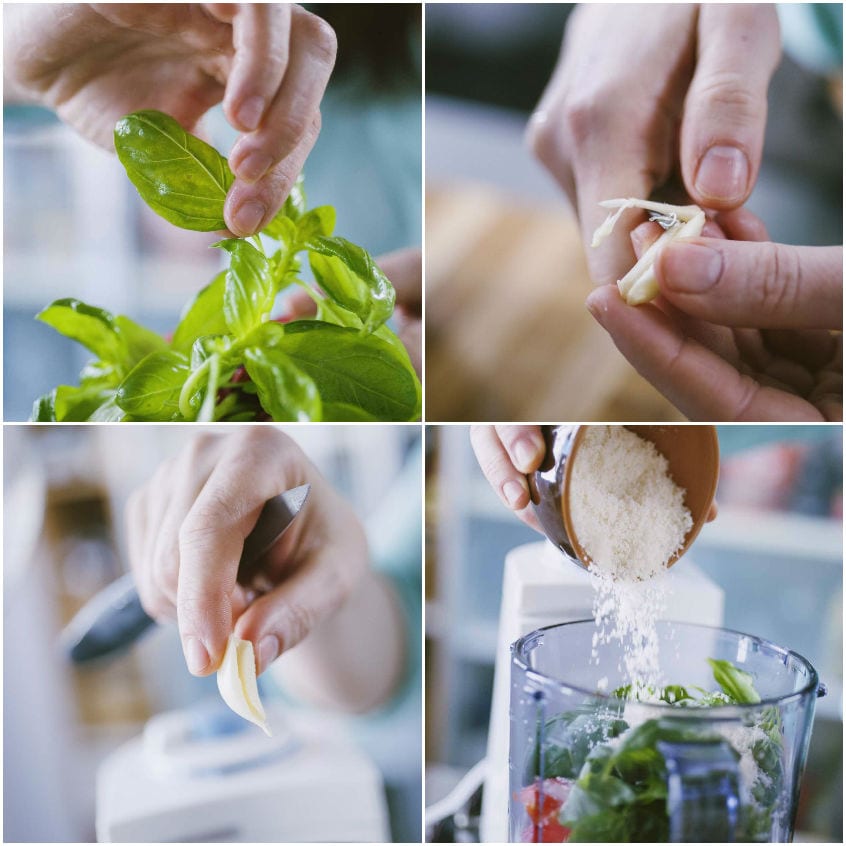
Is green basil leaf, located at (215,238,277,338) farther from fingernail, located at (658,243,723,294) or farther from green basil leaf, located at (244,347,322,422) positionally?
fingernail, located at (658,243,723,294)

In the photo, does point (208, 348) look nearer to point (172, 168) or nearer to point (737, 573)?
point (172, 168)

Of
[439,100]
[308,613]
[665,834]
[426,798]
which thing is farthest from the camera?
[439,100]

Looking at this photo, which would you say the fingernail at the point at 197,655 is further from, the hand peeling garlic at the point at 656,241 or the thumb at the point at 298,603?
the hand peeling garlic at the point at 656,241

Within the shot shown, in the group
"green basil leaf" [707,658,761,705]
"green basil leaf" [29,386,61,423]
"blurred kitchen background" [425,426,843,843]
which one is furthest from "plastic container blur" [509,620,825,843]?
"blurred kitchen background" [425,426,843,843]

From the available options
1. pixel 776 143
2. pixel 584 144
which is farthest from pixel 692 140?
pixel 776 143

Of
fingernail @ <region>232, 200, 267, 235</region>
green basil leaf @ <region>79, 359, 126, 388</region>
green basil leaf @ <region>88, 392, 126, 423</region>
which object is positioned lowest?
green basil leaf @ <region>88, 392, 126, 423</region>

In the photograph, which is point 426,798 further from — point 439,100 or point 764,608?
point 764,608
